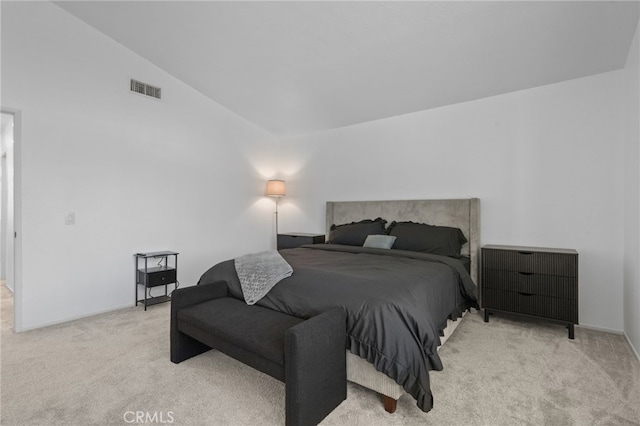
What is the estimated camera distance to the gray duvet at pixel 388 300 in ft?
5.13

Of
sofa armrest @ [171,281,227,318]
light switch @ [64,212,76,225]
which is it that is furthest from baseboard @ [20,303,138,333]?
A: sofa armrest @ [171,281,227,318]

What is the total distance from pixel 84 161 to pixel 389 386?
11.4 ft

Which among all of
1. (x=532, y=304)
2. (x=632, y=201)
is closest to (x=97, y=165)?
(x=532, y=304)

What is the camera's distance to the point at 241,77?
363cm

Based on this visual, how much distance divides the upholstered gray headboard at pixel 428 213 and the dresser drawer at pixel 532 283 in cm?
32

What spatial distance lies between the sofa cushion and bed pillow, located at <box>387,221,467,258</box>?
71.4 inches

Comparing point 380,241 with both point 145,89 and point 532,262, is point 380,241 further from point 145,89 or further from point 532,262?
point 145,89

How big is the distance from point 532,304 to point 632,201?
3.71 feet

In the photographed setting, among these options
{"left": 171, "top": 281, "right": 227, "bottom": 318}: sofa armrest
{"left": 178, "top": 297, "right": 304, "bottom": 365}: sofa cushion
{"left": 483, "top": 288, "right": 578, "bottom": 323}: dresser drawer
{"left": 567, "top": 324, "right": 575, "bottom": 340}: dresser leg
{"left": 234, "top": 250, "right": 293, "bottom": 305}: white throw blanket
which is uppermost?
{"left": 234, "top": 250, "right": 293, "bottom": 305}: white throw blanket

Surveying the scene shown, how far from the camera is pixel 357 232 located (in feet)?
12.4

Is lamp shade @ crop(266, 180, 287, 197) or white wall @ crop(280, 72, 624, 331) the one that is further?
lamp shade @ crop(266, 180, 287, 197)

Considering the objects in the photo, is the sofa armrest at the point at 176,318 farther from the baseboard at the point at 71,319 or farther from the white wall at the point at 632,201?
the white wall at the point at 632,201

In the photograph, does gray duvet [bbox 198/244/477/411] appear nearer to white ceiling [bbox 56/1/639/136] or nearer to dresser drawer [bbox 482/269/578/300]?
dresser drawer [bbox 482/269/578/300]

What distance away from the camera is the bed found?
61.7 inches
